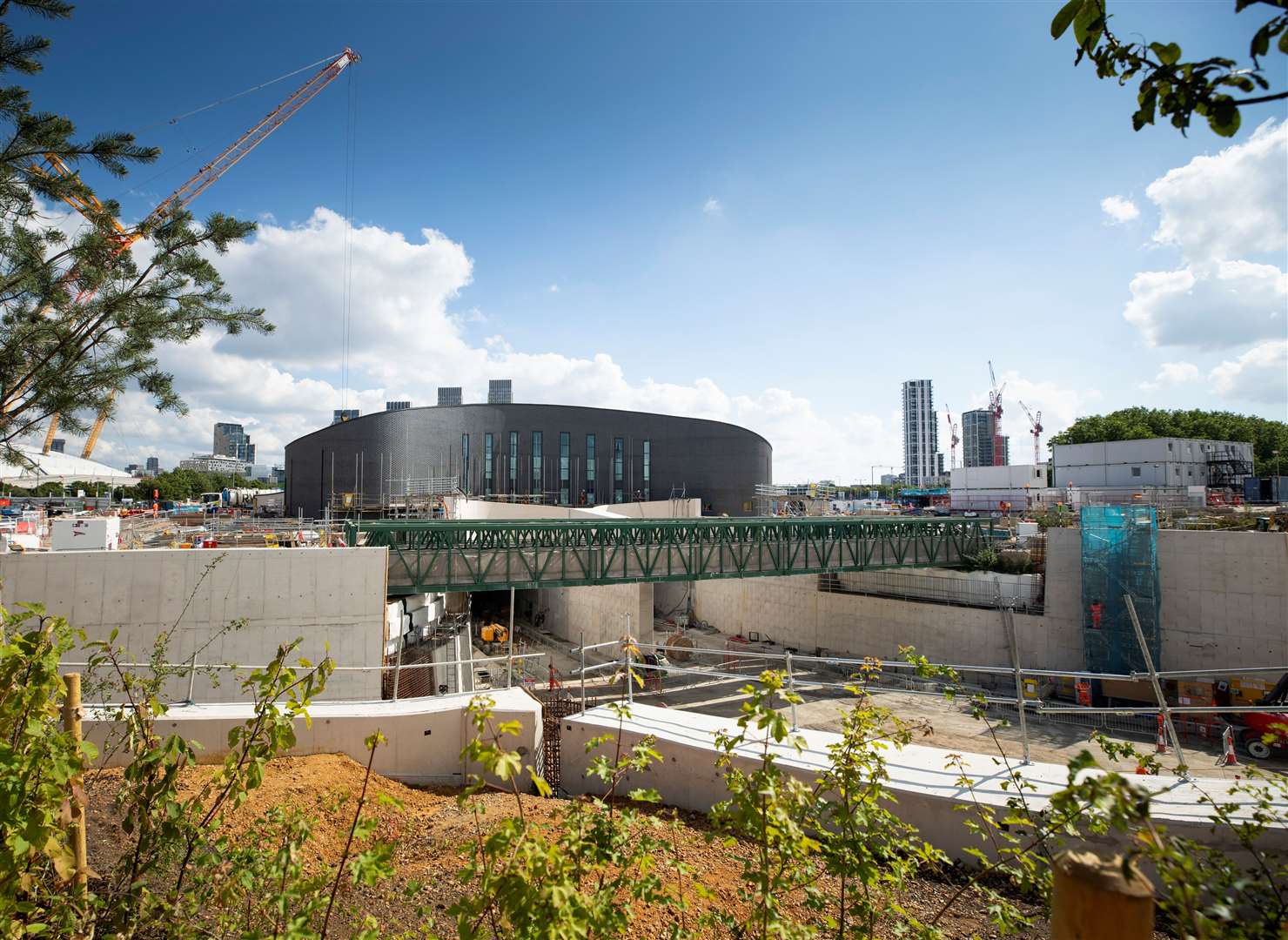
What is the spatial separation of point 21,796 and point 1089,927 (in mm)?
3588

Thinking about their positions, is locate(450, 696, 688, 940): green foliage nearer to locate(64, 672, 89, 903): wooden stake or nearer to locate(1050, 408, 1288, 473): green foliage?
locate(64, 672, 89, 903): wooden stake

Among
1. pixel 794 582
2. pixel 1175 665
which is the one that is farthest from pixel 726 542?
pixel 1175 665

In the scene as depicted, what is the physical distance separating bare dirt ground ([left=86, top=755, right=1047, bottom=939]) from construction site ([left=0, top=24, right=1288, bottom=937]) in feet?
1.03

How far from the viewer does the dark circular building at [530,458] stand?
179 ft

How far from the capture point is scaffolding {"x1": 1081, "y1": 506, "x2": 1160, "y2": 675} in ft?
72.5

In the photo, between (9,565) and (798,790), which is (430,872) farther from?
(9,565)

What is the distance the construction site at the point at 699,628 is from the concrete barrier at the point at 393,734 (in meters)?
0.04

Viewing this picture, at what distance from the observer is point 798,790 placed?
7.96 feet

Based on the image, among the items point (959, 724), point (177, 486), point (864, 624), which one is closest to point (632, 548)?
point (959, 724)

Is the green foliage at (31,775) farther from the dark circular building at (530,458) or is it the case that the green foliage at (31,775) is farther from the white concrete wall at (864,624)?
the dark circular building at (530,458)

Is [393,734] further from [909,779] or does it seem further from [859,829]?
[859,829]

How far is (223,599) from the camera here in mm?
15000

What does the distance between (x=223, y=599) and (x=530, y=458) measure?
46644mm

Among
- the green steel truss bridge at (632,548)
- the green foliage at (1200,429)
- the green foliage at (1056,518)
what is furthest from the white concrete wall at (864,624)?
the green foliage at (1200,429)
